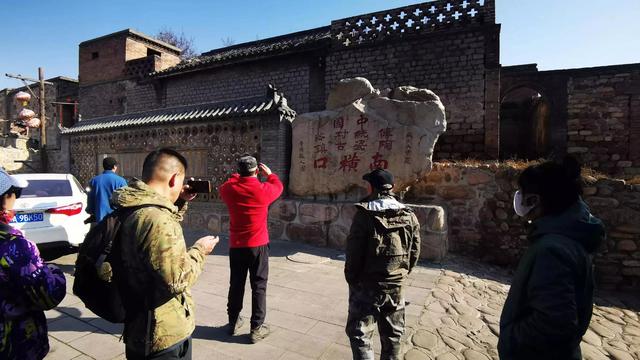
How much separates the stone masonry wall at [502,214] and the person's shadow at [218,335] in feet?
14.8

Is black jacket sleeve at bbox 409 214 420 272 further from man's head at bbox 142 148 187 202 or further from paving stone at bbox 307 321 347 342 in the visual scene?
man's head at bbox 142 148 187 202

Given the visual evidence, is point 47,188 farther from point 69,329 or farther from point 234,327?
point 234,327

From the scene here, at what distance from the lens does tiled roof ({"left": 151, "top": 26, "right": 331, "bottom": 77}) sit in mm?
9961

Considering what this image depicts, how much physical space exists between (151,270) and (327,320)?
93.1 inches

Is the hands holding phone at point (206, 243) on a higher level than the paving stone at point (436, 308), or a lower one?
higher

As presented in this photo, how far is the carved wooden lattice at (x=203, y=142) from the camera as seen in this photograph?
7344 millimetres

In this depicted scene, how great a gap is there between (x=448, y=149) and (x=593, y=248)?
7867mm

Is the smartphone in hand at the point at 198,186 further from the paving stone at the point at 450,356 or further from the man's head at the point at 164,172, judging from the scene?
the paving stone at the point at 450,356

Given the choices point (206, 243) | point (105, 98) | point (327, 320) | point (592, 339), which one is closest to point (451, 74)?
point (592, 339)

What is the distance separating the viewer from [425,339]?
122 inches

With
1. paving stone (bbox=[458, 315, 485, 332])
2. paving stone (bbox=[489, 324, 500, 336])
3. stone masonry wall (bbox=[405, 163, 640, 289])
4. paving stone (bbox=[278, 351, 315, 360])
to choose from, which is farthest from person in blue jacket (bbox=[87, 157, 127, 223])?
stone masonry wall (bbox=[405, 163, 640, 289])

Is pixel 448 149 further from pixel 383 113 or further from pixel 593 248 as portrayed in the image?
pixel 593 248

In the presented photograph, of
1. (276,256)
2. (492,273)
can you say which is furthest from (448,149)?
(276,256)

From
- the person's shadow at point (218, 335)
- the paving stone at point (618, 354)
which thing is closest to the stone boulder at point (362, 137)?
the paving stone at point (618, 354)
